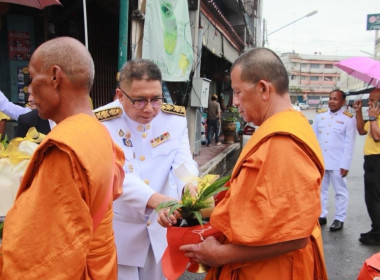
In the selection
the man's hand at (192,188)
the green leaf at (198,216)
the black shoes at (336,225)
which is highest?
the man's hand at (192,188)

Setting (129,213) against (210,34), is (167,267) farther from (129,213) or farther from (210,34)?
(210,34)

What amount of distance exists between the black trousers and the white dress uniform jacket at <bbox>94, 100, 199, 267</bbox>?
10.3 feet

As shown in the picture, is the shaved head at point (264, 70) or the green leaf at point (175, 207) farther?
the green leaf at point (175, 207)

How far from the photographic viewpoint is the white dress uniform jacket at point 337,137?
5125mm

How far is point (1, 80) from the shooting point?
19.2 feet

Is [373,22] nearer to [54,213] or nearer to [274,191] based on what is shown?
[274,191]

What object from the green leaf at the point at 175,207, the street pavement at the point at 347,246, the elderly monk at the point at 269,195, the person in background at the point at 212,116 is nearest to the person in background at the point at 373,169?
the street pavement at the point at 347,246

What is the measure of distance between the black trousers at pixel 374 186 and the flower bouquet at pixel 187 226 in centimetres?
348

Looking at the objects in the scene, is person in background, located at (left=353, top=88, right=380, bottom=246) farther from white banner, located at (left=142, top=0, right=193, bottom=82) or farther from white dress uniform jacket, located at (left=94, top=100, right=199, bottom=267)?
white dress uniform jacket, located at (left=94, top=100, right=199, bottom=267)

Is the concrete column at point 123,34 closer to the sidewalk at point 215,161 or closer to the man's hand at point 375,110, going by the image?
the man's hand at point 375,110

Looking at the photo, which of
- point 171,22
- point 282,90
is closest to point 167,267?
point 282,90

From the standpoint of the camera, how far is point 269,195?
1.30 meters

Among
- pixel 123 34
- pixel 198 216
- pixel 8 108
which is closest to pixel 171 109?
pixel 198 216

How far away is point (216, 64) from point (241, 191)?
13.8 metres
